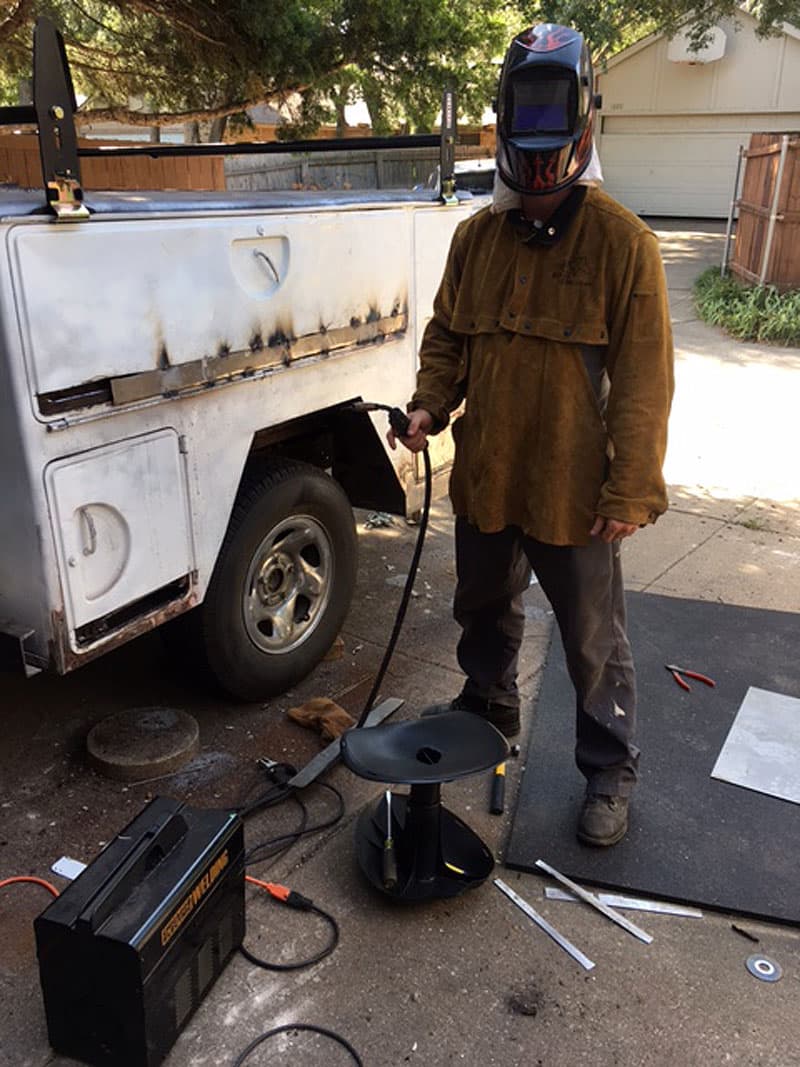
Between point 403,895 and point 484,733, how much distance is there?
0.49 meters

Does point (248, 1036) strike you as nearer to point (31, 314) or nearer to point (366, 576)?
point (31, 314)

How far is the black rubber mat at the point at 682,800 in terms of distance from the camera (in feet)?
9.08

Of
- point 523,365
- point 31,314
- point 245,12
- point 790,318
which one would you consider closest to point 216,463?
point 31,314

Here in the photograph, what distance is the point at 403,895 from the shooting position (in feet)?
8.61

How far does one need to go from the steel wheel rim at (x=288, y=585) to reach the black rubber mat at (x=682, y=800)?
3.15 ft

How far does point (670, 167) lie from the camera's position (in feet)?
82.7

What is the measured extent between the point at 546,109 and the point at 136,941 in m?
2.19

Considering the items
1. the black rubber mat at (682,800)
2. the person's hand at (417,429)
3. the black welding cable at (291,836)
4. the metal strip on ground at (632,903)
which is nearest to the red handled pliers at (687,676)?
the black rubber mat at (682,800)

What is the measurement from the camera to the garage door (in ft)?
80.9

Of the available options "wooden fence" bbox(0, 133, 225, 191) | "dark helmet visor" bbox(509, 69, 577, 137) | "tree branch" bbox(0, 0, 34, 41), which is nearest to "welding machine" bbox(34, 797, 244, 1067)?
"dark helmet visor" bbox(509, 69, 577, 137)

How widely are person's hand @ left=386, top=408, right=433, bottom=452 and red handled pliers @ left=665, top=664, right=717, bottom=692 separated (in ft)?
5.26

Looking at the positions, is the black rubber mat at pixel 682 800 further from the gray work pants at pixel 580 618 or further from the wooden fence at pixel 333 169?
the wooden fence at pixel 333 169

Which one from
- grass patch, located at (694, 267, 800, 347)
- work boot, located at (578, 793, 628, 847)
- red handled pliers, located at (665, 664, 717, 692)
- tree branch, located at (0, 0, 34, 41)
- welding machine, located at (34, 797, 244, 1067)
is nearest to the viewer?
welding machine, located at (34, 797, 244, 1067)

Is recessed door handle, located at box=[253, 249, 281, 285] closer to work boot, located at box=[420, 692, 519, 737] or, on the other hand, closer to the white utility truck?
the white utility truck
